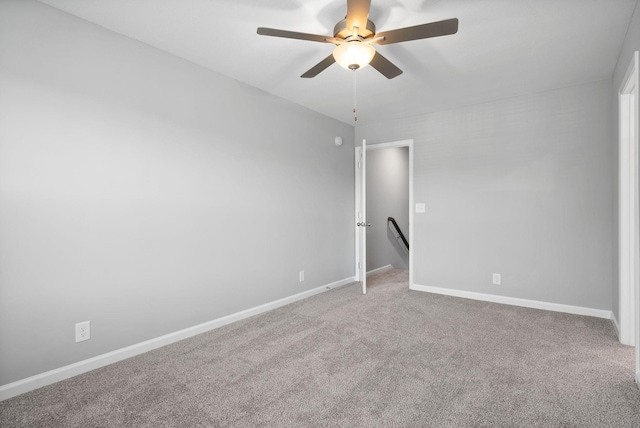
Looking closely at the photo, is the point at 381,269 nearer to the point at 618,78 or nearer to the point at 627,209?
the point at 627,209

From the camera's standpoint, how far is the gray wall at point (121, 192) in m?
1.99

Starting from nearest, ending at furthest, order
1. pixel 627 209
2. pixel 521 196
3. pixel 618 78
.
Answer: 1. pixel 627 209
2. pixel 618 78
3. pixel 521 196

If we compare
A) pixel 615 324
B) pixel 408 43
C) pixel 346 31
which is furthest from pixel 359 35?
pixel 615 324

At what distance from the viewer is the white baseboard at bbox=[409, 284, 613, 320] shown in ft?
10.9

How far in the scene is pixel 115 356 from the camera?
7.83ft

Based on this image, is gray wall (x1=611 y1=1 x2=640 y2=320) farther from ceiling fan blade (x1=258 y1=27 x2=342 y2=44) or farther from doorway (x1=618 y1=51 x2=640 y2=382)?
ceiling fan blade (x1=258 y1=27 x2=342 y2=44)

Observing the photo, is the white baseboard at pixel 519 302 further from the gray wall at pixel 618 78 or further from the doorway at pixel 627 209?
the doorway at pixel 627 209

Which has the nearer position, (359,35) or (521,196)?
(359,35)

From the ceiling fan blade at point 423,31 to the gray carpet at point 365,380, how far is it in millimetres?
2090

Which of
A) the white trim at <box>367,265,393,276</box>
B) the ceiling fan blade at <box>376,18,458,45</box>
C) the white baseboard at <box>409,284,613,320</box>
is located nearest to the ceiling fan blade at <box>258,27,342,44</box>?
the ceiling fan blade at <box>376,18,458,45</box>

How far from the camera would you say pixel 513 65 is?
9.59 ft

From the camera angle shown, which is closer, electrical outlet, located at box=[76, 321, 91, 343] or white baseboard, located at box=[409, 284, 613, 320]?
electrical outlet, located at box=[76, 321, 91, 343]

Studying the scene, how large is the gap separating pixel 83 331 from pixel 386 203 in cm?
474

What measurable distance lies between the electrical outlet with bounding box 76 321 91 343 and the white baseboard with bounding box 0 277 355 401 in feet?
0.51
